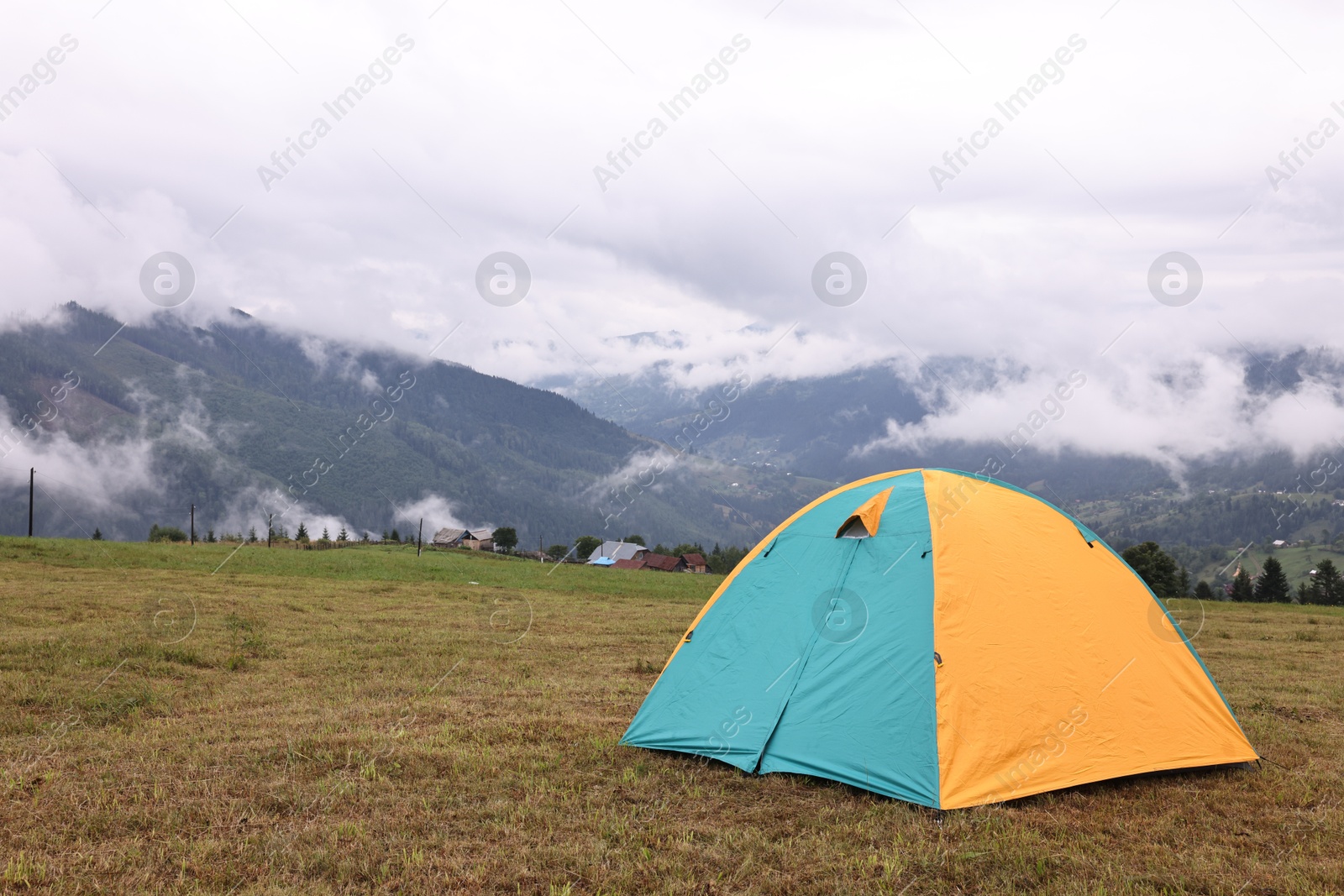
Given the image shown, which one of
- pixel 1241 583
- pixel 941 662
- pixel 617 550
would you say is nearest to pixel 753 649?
pixel 941 662

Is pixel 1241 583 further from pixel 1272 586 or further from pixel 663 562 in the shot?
pixel 663 562

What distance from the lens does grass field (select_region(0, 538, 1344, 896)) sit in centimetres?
635

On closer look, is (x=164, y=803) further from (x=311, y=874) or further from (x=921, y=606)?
(x=921, y=606)

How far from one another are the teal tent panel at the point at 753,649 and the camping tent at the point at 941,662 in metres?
0.02

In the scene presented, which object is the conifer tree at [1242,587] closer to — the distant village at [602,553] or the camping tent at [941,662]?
the distant village at [602,553]

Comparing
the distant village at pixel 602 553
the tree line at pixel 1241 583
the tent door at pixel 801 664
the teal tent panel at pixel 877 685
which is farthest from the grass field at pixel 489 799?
the distant village at pixel 602 553

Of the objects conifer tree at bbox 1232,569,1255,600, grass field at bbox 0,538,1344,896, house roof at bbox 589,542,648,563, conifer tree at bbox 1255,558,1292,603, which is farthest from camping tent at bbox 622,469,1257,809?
house roof at bbox 589,542,648,563

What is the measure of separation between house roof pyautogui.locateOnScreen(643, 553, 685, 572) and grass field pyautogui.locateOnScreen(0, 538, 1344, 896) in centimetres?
9781

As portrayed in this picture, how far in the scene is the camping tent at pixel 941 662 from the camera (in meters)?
8.16

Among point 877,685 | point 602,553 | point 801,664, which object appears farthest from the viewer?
point 602,553

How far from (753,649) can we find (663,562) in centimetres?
10603

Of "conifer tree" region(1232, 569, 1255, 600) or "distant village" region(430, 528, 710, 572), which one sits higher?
"conifer tree" region(1232, 569, 1255, 600)

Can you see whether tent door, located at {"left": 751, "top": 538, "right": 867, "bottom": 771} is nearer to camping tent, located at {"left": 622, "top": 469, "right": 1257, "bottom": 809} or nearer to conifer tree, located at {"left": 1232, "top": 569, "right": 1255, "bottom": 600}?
camping tent, located at {"left": 622, "top": 469, "right": 1257, "bottom": 809}

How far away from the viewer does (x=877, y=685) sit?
28.0 feet
